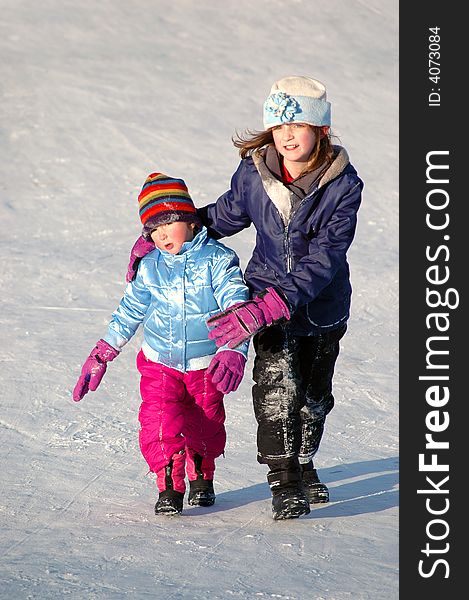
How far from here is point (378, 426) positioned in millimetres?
6148

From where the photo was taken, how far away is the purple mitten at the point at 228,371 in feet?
14.1

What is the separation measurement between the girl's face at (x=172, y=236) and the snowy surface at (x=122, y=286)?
3.51 ft

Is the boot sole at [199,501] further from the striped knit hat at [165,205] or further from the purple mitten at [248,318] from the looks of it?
the striped knit hat at [165,205]

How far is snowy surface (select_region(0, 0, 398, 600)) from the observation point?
4062 mm

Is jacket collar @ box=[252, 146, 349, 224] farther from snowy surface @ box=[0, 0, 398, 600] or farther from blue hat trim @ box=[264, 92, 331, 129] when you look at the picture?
snowy surface @ box=[0, 0, 398, 600]

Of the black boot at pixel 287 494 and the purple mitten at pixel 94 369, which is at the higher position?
the purple mitten at pixel 94 369

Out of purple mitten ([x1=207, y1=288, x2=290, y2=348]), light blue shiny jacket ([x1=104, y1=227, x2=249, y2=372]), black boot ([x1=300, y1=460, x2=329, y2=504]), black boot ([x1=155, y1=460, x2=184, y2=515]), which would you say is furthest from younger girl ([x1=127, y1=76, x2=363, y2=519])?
black boot ([x1=155, y1=460, x2=184, y2=515])

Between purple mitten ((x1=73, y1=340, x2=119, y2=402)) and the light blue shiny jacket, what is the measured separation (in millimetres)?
189

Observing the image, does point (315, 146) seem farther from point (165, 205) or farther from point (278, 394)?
point (278, 394)

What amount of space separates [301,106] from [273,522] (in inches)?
63.2

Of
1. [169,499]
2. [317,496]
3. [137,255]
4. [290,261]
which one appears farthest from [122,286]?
[290,261]

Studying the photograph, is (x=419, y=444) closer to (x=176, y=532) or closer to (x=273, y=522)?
(x=273, y=522)

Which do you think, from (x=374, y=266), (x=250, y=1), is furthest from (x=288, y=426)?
(x=250, y=1)

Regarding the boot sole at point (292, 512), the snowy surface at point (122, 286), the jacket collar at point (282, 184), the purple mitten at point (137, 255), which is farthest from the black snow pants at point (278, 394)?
the purple mitten at point (137, 255)
